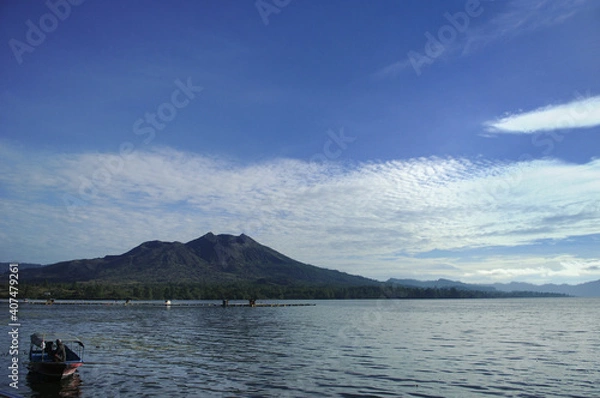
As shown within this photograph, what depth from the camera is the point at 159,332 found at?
7956cm

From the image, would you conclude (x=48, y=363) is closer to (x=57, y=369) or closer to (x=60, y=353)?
(x=57, y=369)

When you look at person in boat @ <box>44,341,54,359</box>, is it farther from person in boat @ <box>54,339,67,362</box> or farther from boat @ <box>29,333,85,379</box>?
person in boat @ <box>54,339,67,362</box>

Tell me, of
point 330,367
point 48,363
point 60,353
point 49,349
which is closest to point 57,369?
point 48,363

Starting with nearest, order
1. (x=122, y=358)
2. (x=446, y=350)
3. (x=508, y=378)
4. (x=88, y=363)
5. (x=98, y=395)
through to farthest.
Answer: (x=98, y=395), (x=508, y=378), (x=88, y=363), (x=122, y=358), (x=446, y=350)

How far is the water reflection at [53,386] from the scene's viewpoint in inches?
1355

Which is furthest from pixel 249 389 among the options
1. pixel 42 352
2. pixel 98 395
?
pixel 42 352

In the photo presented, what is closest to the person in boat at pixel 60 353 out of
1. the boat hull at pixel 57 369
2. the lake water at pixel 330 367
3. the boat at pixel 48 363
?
the boat at pixel 48 363

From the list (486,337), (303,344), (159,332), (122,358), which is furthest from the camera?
(159,332)

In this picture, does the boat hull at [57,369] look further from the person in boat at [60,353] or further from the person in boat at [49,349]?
the person in boat at [49,349]

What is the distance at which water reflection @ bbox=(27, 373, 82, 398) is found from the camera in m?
34.4

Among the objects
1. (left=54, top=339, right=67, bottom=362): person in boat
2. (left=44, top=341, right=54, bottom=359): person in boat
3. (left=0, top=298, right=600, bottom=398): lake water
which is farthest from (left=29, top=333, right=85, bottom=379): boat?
(left=0, top=298, right=600, bottom=398): lake water

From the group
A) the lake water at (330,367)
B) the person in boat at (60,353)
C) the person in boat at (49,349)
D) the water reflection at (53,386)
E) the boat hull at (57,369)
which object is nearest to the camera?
the water reflection at (53,386)

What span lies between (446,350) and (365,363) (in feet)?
50.5

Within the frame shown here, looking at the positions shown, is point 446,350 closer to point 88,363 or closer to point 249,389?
point 249,389
